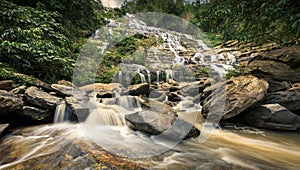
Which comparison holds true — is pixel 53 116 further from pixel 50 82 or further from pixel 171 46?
pixel 171 46

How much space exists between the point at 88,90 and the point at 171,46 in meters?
11.7

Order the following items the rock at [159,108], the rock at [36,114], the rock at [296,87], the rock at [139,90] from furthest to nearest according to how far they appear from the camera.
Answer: the rock at [139,90] → the rock at [296,87] → the rock at [159,108] → the rock at [36,114]

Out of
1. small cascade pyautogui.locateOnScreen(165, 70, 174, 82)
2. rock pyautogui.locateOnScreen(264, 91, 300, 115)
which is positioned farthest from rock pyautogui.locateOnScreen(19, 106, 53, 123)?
small cascade pyautogui.locateOnScreen(165, 70, 174, 82)

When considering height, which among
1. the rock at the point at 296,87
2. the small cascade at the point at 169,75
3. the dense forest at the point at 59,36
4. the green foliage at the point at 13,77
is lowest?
the rock at the point at 296,87

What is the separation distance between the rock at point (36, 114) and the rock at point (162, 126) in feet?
6.46

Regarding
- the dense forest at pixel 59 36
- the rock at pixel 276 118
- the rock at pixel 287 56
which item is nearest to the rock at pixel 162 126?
the rock at pixel 276 118

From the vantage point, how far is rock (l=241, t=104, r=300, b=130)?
4273mm

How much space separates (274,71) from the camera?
18.4ft

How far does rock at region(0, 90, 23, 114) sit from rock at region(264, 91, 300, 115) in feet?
19.5

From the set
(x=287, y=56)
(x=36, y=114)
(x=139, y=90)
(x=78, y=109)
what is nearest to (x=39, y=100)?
(x=36, y=114)

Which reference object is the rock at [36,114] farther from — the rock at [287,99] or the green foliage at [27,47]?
the rock at [287,99]

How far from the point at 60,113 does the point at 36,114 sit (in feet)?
1.58

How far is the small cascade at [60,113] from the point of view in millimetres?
4234

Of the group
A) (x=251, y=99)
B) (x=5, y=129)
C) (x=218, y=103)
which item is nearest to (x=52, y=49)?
(x=5, y=129)
